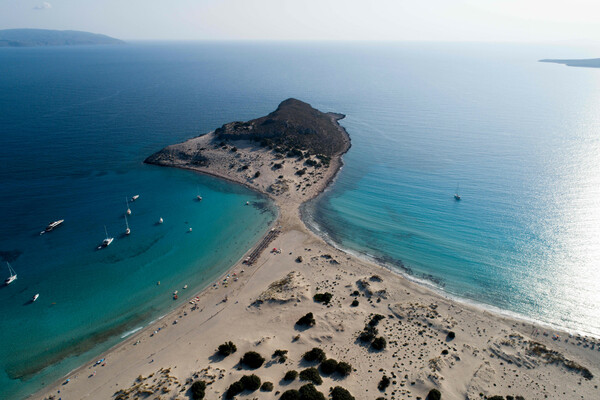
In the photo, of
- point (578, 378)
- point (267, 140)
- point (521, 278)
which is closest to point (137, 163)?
point (267, 140)

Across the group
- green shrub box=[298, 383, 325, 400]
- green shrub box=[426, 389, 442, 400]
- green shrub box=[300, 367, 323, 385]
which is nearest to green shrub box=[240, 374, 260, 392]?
green shrub box=[298, 383, 325, 400]

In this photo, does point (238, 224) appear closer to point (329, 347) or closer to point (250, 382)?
point (329, 347)

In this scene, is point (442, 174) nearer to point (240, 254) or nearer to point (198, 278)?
point (240, 254)

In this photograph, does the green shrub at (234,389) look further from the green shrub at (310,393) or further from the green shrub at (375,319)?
the green shrub at (375,319)

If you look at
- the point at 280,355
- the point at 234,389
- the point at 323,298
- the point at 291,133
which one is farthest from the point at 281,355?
the point at 291,133

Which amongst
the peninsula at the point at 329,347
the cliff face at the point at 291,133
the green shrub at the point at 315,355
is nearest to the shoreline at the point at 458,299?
the peninsula at the point at 329,347

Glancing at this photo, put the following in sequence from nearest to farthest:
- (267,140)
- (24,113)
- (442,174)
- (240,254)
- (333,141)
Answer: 1. (240,254)
2. (442,174)
3. (267,140)
4. (333,141)
5. (24,113)
